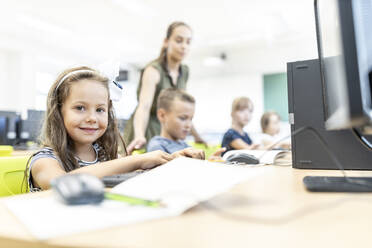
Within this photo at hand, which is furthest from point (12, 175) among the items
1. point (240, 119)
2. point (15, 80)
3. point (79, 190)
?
point (15, 80)

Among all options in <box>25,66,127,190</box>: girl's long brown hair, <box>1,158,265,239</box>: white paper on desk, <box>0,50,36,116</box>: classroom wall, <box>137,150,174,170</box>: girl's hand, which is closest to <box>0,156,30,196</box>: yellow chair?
<box>25,66,127,190</box>: girl's long brown hair

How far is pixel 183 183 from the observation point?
1.61 ft

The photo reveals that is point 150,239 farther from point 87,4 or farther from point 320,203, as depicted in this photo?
point 87,4

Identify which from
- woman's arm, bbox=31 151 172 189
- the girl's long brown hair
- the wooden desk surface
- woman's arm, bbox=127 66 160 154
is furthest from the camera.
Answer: woman's arm, bbox=127 66 160 154

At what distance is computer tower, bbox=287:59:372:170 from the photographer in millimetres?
832

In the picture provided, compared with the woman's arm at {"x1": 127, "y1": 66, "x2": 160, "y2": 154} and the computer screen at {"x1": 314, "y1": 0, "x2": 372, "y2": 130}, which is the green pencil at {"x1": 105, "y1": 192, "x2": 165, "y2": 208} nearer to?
the computer screen at {"x1": 314, "y1": 0, "x2": 372, "y2": 130}

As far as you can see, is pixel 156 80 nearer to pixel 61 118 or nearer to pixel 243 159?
pixel 61 118

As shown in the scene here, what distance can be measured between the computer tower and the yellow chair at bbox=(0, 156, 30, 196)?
0.83 meters

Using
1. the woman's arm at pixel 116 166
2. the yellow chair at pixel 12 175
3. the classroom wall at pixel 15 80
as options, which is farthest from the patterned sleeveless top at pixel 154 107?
the classroom wall at pixel 15 80

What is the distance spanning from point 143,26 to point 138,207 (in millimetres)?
5124

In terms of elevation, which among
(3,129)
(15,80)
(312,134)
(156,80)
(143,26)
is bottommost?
(312,134)

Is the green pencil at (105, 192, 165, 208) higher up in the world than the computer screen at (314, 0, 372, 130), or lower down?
lower down

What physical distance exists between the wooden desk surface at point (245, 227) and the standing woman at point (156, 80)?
4.23ft

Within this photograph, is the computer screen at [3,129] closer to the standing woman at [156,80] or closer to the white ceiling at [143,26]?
the standing woman at [156,80]
